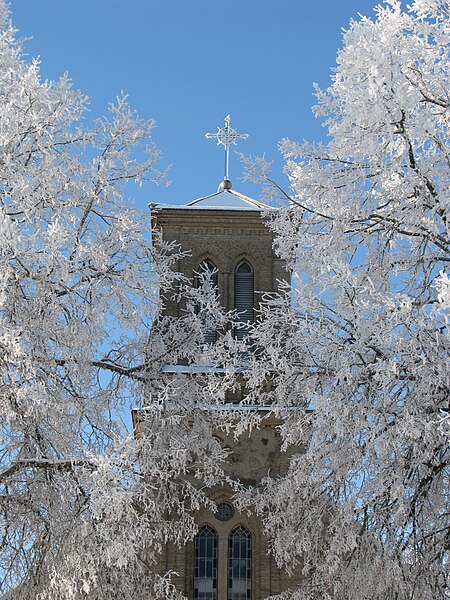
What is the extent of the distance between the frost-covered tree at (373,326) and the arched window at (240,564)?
253 inches

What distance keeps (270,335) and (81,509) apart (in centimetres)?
333

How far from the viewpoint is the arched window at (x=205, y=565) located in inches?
774

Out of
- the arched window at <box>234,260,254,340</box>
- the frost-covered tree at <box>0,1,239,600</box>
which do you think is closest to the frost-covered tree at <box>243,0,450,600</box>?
the frost-covered tree at <box>0,1,239,600</box>

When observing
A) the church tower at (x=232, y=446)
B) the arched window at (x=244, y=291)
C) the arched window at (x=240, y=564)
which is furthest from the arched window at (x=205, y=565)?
the arched window at (x=244, y=291)

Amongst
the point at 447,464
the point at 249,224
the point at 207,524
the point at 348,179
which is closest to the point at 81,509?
the point at 447,464

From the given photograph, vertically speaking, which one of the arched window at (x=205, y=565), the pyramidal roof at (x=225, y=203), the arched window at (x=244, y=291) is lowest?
the arched window at (x=205, y=565)

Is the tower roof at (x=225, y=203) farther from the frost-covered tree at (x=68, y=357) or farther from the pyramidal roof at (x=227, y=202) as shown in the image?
the frost-covered tree at (x=68, y=357)

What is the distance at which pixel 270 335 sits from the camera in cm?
1266

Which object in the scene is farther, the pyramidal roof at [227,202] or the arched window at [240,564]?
the pyramidal roof at [227,202]

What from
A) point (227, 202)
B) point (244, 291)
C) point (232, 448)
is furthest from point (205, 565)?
point (227, 202)

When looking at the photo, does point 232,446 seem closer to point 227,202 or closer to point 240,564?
point 240,564

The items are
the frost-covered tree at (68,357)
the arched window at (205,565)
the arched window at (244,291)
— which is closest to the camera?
the frost-covered tree at (68,357)

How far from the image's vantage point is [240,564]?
20.0 m

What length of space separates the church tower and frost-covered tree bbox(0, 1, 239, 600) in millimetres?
4727
